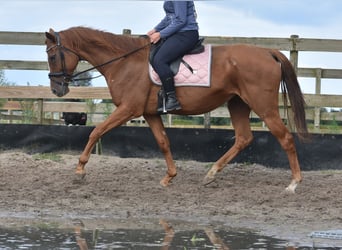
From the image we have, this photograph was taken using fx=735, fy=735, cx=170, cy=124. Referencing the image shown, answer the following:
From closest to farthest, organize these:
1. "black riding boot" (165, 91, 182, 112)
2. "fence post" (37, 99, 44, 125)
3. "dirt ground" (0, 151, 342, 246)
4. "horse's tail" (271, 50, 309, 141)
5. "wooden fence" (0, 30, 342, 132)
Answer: "dirt ground" (0, 151, 342, 246) < "black riding boot" (165, 91, 182, 112) < "horse's tail" (271, 50, 309, 141) < "wooden fence" (0, 30, 342, 132) < "fence post" (37, 99, 44, 125)

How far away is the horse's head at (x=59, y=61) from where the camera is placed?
10.1 m

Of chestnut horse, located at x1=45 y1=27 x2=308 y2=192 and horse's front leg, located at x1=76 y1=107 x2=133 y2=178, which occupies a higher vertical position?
chestnut horse, located at x1=45 y1=27 x2=308 y2=192

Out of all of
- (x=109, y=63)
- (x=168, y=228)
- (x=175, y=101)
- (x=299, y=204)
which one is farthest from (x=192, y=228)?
(x=109, y=63)

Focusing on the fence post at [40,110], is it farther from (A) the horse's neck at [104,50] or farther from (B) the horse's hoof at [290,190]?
(B) the horse's hoof at [290,190]

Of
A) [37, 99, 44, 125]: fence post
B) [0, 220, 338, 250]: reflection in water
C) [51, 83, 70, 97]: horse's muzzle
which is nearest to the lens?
[0, 220, 338, 250]: reflection in water

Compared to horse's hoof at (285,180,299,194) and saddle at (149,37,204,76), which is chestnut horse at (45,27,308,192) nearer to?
horse's hoof at (285,180,299,194)

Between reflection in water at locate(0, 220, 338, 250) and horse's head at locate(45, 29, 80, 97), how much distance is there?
11.1ft

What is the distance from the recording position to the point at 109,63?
1007 centimetres

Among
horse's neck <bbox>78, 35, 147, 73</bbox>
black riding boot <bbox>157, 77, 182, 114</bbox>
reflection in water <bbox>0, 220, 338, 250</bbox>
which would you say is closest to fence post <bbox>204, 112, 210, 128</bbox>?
black riding boot <bbox>157, 77, 182, 114</bbox>

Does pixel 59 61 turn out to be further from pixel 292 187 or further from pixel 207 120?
pixel 292 187

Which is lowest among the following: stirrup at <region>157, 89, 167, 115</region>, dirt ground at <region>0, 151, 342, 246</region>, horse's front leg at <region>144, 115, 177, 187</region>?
dirt ground at <region>0, 151, 342, 246</region>

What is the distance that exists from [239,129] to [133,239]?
4.14 m

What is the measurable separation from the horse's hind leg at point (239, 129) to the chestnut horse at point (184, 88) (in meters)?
0.01

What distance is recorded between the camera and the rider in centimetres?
962
